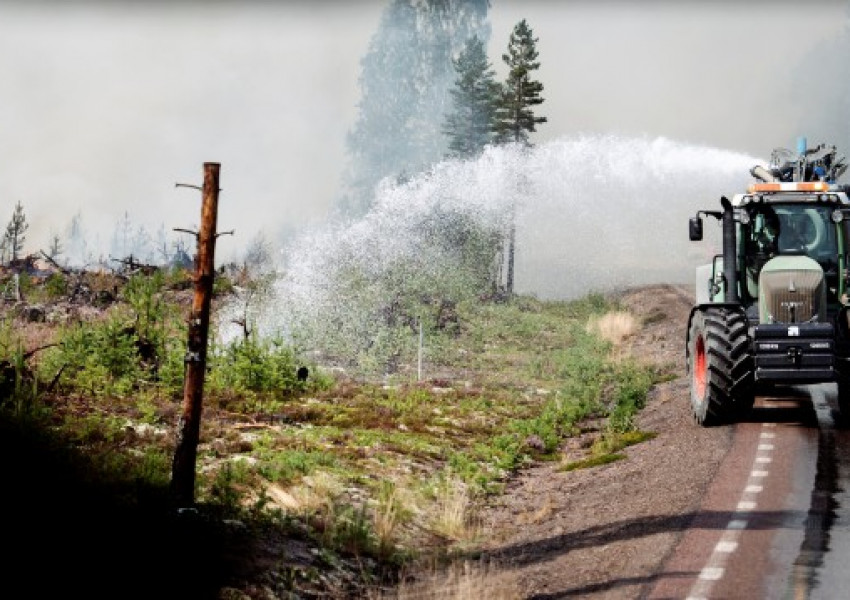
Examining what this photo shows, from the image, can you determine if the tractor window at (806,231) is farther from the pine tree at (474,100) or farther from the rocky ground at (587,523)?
the pine tree at (474,100)

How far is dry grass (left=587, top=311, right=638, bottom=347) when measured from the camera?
124ft

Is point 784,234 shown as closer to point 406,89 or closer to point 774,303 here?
point 774,303

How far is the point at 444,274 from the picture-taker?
42.2 m

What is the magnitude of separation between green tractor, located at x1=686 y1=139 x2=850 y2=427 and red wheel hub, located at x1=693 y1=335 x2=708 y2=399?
0.02 metres

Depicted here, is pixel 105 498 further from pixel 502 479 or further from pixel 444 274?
pixel 444 274

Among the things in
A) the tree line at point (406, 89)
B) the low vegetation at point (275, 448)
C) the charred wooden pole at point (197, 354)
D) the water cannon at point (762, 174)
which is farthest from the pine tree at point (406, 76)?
the charred wooden pole at point (197, 354)

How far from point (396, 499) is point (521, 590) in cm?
372

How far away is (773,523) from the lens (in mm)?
13211

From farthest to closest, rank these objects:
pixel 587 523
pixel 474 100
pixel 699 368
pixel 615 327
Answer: pixel 474 100, pixel 615 327, pixel 699 368, pixel 587 523

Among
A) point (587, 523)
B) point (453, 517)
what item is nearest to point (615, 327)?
point (587, 523)

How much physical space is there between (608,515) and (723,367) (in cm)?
454

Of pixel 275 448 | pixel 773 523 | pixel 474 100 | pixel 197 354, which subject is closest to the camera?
pixel 197 354

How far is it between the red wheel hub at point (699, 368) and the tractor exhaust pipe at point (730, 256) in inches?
36.6

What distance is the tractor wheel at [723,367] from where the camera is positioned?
18109 millimetres
